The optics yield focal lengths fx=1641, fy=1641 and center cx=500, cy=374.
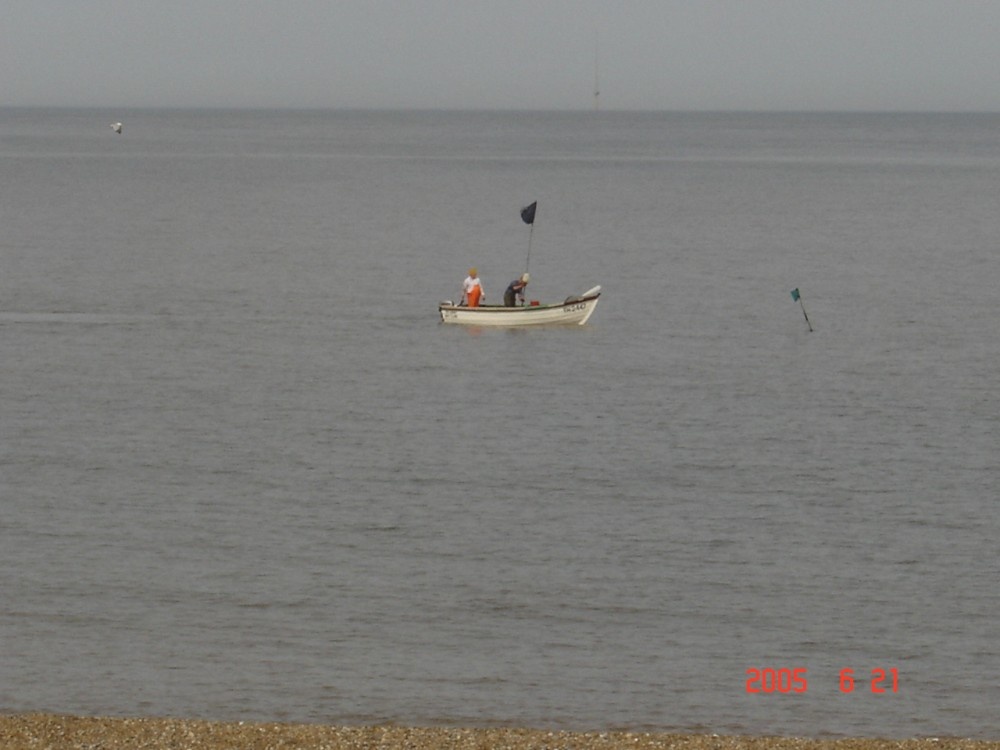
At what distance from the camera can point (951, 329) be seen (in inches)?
2090

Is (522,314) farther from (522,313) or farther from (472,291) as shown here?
(472,291)

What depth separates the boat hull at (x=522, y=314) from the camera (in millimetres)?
51219

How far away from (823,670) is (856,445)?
1450cm

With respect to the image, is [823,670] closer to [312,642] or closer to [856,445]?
[312,642]

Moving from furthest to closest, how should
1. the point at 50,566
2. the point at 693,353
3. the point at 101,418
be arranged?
the point at 693,353 → the point at 101,418 → the point at 50,566

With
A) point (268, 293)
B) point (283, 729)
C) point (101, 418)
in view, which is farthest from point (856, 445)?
point (268, 293)

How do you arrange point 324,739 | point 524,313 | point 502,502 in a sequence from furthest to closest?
point 524,313
point 502,502
point 324,739
